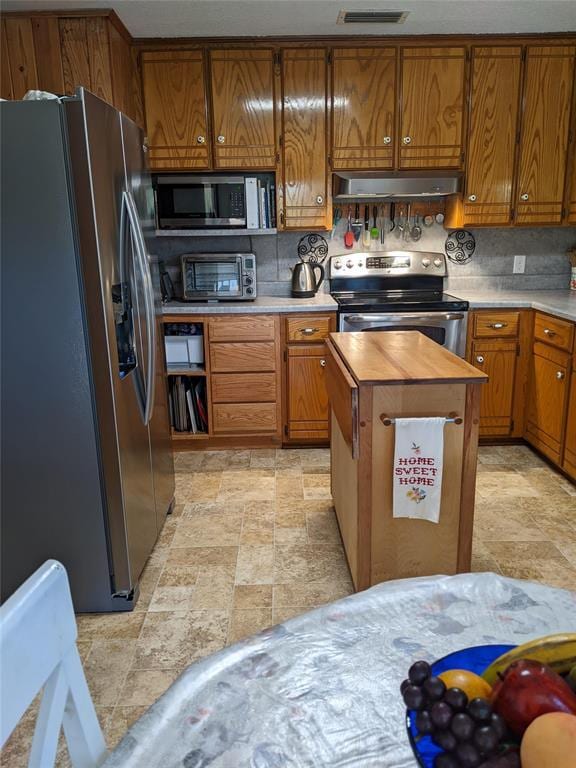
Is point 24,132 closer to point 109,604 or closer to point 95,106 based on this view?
point 95,106

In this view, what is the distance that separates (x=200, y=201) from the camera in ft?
12.4

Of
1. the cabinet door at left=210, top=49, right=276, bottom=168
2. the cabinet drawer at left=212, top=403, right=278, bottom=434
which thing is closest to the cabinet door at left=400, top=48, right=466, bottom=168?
the cabinet door at left=210, top=49, right=276, bottom=168

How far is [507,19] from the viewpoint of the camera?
11.1 ft

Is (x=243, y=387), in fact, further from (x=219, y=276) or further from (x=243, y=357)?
(x=219, y=276)

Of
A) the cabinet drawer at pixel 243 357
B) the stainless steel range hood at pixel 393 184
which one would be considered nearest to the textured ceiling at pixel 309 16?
the stainless steel range hood at pixel 393 184

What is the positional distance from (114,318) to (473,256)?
2.97 m

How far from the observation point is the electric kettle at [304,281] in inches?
156

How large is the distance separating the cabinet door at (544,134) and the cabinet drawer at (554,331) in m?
0.76

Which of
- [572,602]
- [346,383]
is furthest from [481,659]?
[346,383]

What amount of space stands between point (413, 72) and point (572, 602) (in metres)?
3.48

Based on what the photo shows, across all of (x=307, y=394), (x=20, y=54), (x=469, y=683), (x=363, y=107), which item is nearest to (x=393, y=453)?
(x=469, y=683)

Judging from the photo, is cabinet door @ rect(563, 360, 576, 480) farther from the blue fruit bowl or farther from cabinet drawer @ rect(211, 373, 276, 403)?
the blue fruit bowl

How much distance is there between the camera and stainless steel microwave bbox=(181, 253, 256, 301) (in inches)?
151

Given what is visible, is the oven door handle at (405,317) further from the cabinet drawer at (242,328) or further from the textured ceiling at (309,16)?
the textured ceiling at (309,16)
